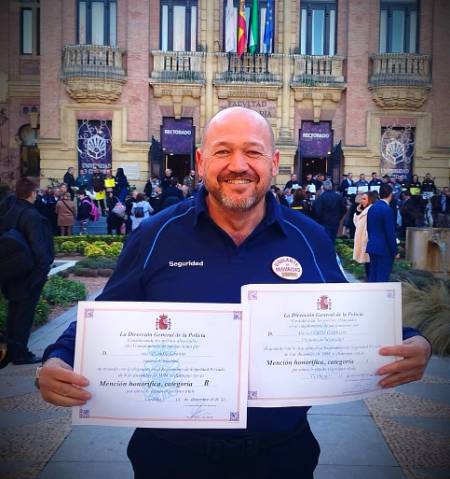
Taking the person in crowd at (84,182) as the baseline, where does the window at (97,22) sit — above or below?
above

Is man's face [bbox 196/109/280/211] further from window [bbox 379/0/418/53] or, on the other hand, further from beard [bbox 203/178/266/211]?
window [bbox 379/0/418/53]

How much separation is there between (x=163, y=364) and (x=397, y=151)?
92.2ft

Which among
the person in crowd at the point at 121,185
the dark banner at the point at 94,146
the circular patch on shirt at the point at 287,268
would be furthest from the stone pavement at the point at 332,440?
the dark banner at the point at 94,146

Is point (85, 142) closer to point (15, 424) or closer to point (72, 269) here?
point (72, 269)

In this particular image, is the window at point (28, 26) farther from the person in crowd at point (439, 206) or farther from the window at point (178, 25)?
the person in crowd at point (439, 206)

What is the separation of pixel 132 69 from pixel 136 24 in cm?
204

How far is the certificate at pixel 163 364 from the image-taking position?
230 cm

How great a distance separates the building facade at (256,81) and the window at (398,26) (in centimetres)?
5

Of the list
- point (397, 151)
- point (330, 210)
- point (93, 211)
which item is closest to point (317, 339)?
point (330, 210)

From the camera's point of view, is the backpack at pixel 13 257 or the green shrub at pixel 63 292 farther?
the green shrub at pixel 63 292

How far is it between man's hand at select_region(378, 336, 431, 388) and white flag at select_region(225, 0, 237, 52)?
27196 mm

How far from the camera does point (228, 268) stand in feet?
8.39

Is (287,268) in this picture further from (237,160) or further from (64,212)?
(64,212)

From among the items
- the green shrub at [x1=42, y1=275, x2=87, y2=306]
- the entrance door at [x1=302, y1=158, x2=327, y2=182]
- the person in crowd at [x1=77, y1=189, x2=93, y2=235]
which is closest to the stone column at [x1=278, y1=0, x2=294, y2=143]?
the entrance door at [x1=302, y1=158, x2=327, y2=182]
